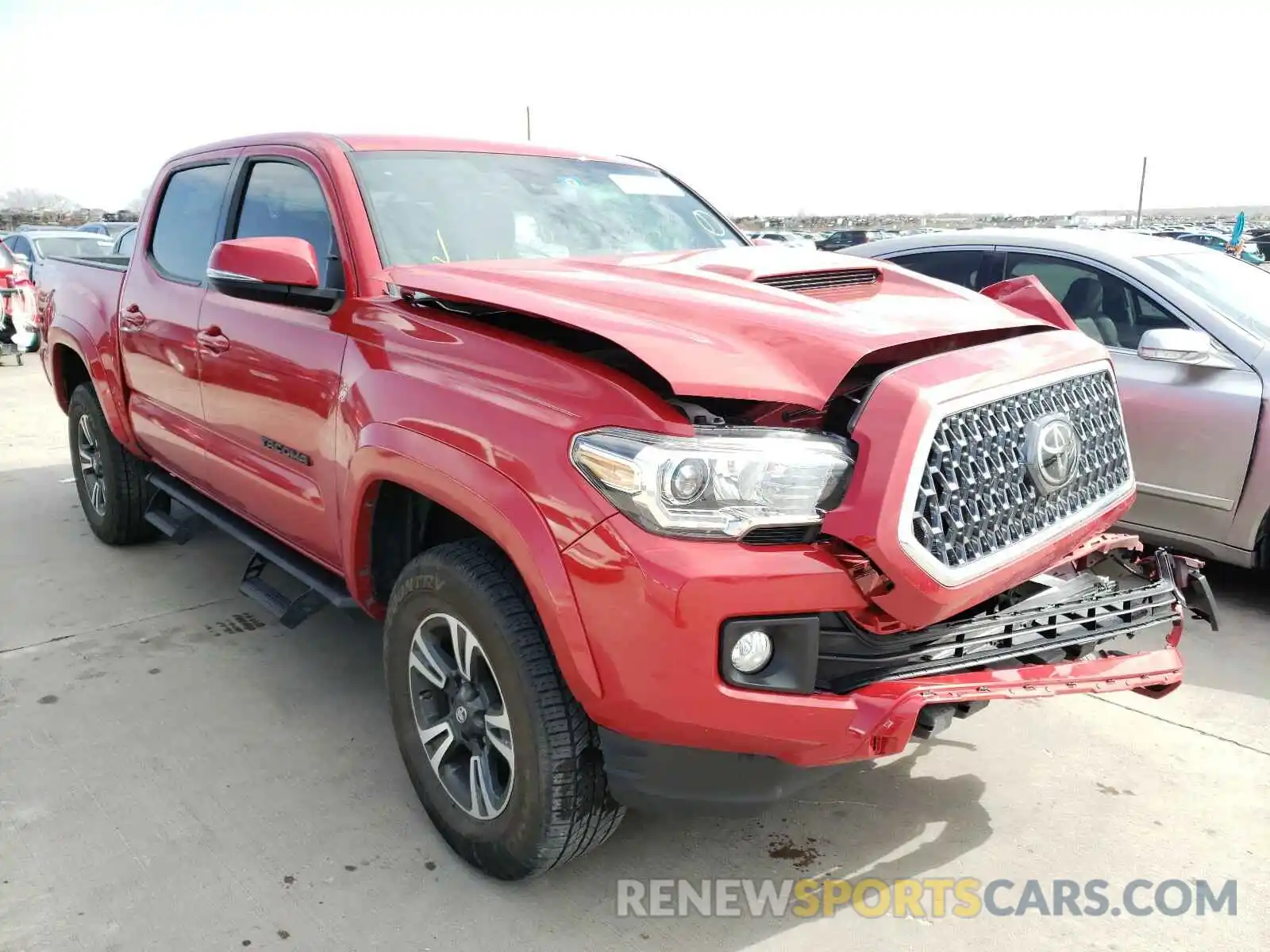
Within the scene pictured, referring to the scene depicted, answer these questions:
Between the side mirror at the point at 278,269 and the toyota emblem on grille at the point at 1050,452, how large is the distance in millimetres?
1976

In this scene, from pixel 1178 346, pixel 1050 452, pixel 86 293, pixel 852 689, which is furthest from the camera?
pixel 86 293

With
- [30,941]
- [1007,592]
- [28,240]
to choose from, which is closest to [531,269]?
[1007,592]

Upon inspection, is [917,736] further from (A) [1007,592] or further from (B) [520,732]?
(B) [520,732]

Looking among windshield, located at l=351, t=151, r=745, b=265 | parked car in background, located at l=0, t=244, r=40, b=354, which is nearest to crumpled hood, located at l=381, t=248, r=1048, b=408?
windshield, located at l=351, t=151, r=745, b=265

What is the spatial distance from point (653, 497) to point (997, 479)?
0.82 m

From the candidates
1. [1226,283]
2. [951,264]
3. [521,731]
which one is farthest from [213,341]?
[1226,283]

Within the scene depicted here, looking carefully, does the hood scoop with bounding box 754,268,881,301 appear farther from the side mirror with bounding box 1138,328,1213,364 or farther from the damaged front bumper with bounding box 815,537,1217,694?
the side mirror with bounding box 1138,328,1213,364

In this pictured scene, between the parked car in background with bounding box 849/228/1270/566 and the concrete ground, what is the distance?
55 cm

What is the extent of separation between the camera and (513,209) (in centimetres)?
336

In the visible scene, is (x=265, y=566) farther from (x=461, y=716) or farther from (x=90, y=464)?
(x=90, y=464)

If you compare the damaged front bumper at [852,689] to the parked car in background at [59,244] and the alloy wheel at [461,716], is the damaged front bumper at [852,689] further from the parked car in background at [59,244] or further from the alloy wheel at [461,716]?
the parked car in background at [59,244]

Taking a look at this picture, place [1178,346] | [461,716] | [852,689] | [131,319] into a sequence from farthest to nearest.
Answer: [131,319] → [1178,346] → [461,716] → [852,689]

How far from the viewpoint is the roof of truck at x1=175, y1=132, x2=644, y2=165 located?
3.28 meters

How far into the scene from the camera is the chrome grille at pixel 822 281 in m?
2.67
